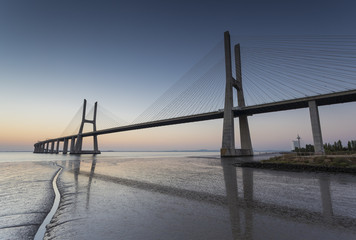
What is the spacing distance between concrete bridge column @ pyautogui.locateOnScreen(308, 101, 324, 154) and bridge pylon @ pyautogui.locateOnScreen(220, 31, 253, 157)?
46.5 ft

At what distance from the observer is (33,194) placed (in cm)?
637

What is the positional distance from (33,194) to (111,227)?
195 inches

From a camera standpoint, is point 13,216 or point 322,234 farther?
point 13,216

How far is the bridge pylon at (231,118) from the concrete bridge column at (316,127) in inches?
558

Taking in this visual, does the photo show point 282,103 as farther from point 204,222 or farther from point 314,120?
point 204,222

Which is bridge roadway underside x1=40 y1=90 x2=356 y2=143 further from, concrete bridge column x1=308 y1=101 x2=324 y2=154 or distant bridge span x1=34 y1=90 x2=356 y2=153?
concrete bridge column x1=308 y1=101 x2=324 y2=154

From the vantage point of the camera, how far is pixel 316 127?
107 feet

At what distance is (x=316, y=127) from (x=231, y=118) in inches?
589

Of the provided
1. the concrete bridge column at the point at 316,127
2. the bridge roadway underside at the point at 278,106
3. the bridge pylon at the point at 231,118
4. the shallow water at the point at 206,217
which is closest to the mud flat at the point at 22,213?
the shallow water at the point at 206,217

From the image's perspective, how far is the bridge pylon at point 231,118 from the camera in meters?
38.5

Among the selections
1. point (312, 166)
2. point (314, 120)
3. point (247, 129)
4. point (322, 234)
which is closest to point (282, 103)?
point (314, 120)

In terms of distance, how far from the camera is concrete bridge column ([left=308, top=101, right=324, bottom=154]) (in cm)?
3168

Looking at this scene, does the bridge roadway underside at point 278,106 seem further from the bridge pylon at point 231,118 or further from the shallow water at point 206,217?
the shallow water at point 206,217

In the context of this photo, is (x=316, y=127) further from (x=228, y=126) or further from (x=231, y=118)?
(x=228, y=126)
